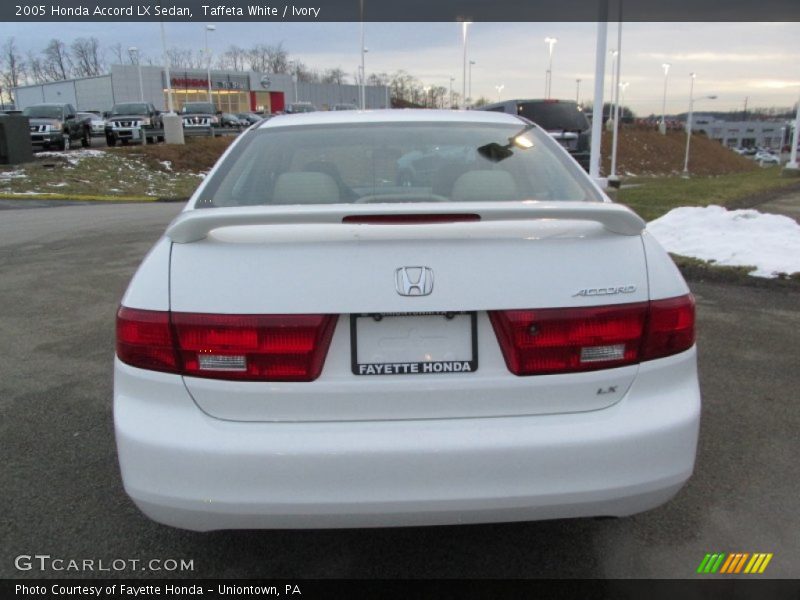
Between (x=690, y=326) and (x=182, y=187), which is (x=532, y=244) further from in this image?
(x=182, y=187)

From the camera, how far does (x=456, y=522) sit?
2107 mm

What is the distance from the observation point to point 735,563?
2570 mm

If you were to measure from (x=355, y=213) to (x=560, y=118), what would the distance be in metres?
17.2

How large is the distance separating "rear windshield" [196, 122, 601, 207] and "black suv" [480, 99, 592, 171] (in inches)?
603

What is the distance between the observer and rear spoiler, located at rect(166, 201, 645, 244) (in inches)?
81.6

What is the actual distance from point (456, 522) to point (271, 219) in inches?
42.9

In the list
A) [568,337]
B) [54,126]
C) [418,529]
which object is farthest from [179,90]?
[568,337]

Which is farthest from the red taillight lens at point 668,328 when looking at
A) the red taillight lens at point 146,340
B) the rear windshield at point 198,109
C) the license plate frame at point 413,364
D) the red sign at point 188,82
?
the red sign at point 188,82

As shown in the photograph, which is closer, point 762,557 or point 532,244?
point 532,244

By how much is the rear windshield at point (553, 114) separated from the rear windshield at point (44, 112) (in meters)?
18.3

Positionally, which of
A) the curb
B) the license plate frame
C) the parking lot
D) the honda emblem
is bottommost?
the curb

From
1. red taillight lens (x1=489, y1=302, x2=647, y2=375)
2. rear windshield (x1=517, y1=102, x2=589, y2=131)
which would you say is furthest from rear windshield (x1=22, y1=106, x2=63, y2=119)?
red taillight lens (x1=489, y1=302, x2=647, y2=375)

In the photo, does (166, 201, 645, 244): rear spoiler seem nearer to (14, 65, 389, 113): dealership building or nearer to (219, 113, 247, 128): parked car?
(219, 113, 247, 128): parked car

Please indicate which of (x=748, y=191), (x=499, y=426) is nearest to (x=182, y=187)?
(x=748, y=191)
